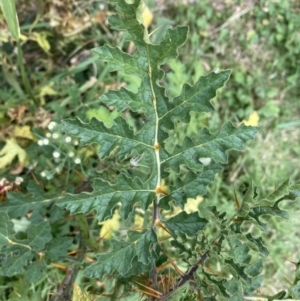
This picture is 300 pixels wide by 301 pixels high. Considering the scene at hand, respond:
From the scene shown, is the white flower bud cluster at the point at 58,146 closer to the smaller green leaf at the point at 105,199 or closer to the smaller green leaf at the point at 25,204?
the smaller green leaf at the point at 25,204

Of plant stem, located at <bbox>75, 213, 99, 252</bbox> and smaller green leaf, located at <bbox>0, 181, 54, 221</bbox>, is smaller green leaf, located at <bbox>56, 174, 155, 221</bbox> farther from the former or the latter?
smaller green leaf, located at <bbox>0, 181, 54, 221</bbox>

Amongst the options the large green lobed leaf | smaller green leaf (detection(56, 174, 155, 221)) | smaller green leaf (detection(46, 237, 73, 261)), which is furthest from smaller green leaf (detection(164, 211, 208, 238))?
smaller green leaf (detection(46, 237, 73, 261))

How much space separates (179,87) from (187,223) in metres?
1.03

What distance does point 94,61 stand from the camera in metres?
2.24

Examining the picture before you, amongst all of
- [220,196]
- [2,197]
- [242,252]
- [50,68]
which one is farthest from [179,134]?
[242,252]

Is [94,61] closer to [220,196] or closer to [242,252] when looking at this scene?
[220,196]

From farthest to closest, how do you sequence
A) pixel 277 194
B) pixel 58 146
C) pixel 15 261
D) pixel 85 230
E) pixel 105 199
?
pixel 58 146
pixel 85 230
pixel 15 261
pixel 105 199
pixel 277 194

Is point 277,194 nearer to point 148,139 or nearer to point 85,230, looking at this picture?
point 148,139

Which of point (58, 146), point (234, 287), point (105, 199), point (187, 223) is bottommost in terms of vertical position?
point (58, 146)

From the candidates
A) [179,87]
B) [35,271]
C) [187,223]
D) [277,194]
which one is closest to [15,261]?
[35,271]

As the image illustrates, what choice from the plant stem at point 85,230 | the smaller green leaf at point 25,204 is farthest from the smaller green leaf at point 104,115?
the plant stem at point 85,230

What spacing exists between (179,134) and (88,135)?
3.88 ft

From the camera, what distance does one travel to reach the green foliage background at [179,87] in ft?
6.34

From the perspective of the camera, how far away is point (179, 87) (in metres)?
2.11
